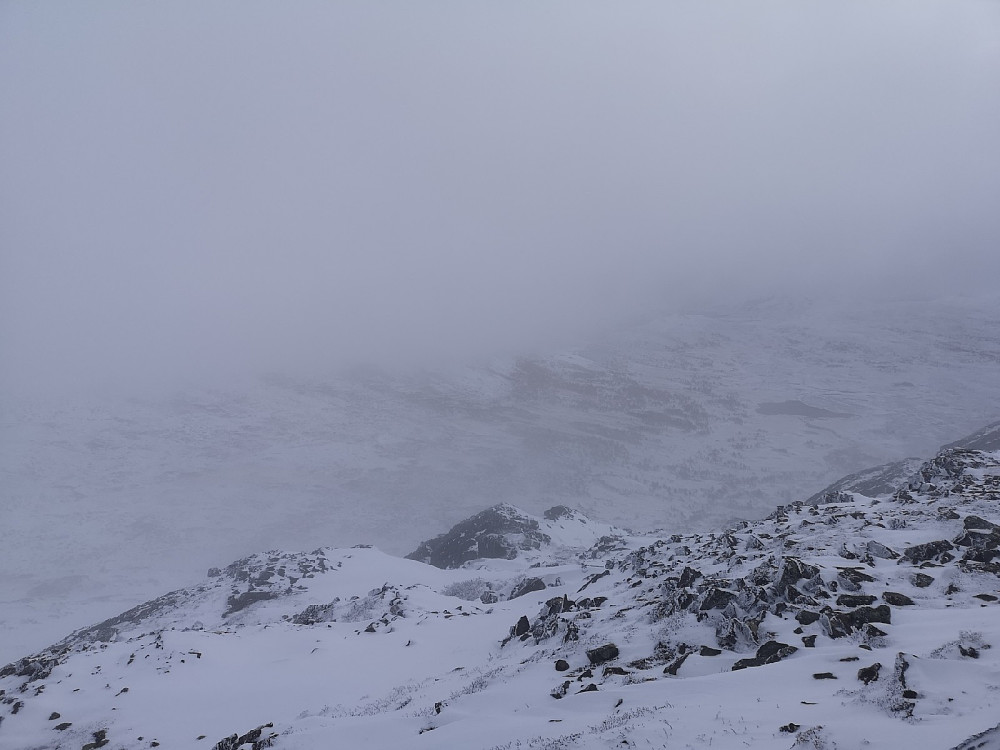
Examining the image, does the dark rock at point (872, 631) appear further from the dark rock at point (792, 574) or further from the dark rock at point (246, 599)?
the dark rock at point (246, 599)

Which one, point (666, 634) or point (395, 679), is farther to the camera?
point (395, 679)

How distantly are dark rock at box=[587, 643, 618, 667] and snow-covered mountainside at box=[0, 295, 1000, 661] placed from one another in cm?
6805

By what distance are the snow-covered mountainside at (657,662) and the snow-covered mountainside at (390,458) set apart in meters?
53.0

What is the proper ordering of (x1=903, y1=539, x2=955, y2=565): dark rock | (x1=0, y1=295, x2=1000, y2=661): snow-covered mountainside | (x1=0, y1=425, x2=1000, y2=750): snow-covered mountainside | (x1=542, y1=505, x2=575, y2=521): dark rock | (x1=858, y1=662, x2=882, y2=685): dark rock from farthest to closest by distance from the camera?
(x1=0, y1=295, x2=1000, y2=661): snow-covered mountainside, (x1=542, y1=505, x2=575, y2=521): dark rock, (x1=903, y1=539, x2=955, y2=565): dark rock, (x1=858, y1=662, x2=882, y2=685): dark rock, (x1=0, y1=425, x2=1000, y2=750): snow-covered mountainside

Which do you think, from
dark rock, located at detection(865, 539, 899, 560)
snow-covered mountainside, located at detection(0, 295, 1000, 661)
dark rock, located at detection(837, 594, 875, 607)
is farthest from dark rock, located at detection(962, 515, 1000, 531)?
snow-covered mountainside, located at detection(0, 295, 1000, 661)

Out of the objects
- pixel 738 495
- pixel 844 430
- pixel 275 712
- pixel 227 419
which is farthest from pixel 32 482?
pixel 844 430

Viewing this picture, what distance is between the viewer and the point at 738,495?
127 meters

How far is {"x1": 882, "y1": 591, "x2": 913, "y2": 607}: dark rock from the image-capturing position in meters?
13.0

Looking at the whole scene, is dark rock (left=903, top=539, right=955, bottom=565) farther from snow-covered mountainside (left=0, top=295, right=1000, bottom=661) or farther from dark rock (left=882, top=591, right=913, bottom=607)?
snow-covered mountainside (left=0, top=295, right=1000, bottom=661)

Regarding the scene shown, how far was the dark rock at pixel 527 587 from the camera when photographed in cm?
3697

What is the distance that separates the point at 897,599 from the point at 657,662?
20.1 feet

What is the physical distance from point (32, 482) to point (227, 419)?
1762 inches

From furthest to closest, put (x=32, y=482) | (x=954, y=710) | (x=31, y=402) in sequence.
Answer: (x=31, y=402) < (x=32, y=482) < (x=954, y=710)

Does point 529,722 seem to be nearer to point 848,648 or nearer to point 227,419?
point 848,648
